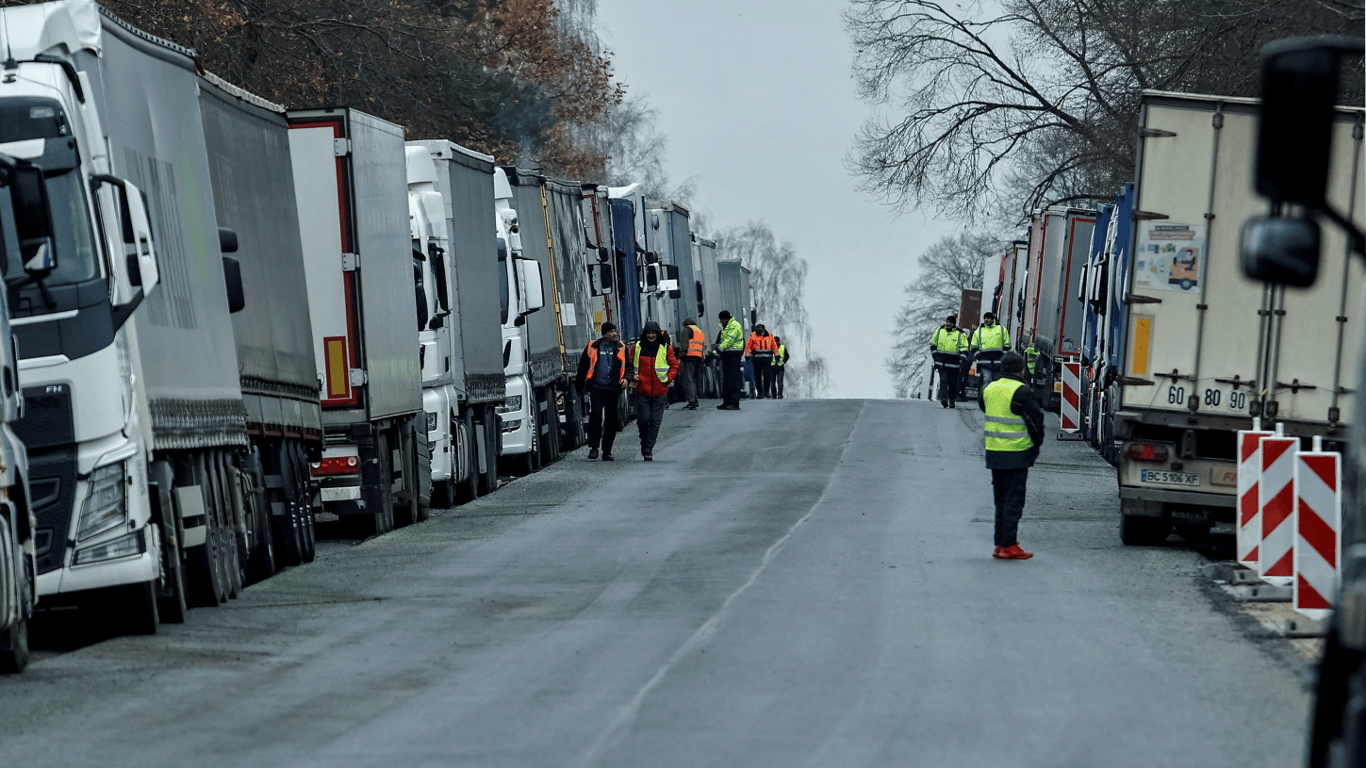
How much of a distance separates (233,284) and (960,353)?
28067mm

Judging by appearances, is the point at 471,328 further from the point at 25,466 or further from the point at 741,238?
the point at 741,238

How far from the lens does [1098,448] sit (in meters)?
28.1

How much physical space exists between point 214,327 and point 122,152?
1.92 metres

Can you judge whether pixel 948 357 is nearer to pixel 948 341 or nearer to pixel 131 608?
pixel 948 341

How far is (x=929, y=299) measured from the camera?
122375 mm

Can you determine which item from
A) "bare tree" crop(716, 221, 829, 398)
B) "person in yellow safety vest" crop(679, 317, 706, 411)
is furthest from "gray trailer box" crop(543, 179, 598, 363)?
"bare tree" crop(716, 221, 829, 398)

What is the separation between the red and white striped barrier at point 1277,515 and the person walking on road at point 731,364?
969 inches

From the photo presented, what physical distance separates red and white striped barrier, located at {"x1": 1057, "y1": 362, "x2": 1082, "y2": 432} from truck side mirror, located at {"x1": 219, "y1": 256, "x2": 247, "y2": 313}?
18613 millimetres

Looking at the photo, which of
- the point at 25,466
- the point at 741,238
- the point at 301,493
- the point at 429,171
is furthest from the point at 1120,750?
the point at 741,238

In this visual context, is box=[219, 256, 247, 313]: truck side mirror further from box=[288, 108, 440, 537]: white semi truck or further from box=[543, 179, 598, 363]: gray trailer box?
box=[543, 179, 598, 363]: gray trailer box

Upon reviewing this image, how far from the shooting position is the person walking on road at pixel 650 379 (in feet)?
83.8

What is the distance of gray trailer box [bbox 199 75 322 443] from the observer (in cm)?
1409

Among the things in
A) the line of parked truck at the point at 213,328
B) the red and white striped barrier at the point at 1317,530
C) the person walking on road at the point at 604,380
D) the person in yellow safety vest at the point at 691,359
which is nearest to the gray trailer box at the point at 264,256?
the line of parked truck at the point at 213,328

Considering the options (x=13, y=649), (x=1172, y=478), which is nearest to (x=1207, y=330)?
(x=1172, y=478)
